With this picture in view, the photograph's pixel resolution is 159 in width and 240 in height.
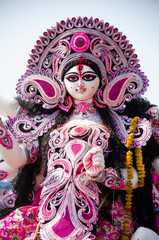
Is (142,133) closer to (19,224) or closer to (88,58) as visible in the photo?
(88,58)

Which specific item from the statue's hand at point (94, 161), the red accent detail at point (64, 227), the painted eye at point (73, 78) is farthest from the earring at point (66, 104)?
the red accent detail at point (64, 227)

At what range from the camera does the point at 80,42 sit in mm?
3455

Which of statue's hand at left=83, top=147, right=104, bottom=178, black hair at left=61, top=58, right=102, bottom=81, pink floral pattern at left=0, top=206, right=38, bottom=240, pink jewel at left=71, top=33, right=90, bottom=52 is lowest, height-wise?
pink floral pattern at left=0, top=206, right=38, bottom=240

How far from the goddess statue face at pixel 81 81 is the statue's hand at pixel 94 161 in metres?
0.81

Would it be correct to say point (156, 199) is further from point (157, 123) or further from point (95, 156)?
point (95, 156)

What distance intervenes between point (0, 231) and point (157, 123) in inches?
69.0

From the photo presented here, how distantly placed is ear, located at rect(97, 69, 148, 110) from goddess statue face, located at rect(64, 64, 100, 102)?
133mm

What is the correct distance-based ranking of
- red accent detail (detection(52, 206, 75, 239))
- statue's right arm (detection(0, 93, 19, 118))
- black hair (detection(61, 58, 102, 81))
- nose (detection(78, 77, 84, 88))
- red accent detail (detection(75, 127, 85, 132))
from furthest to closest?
statue's right arm (detection(0, 93, 19, 118)), black hair (detection(61, 58, 102, 81)), nose (detection(78, 77, 84, 88)), red accent detail (detection(75, 127, 85, 132)), red accent detail (detection(52, 206, 75, 239))

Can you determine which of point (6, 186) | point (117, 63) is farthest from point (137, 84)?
point (6, 186)

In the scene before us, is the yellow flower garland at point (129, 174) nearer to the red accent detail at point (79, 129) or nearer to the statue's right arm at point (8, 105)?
the red accent detail at point (79, 129)

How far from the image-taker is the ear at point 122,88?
11.5ft

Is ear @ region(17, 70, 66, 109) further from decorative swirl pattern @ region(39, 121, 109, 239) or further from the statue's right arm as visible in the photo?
decorative swirl pattern @ region(39, 121, 109, 239)

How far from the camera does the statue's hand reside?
9.01ft

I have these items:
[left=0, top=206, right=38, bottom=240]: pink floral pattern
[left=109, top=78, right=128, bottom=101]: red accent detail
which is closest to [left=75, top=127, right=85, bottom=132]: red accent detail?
[left=109, top=78, right=128, bottom=101]: red accent detail
